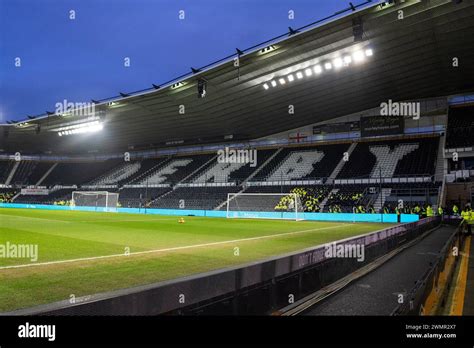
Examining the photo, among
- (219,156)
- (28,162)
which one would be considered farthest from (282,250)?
(28,162)

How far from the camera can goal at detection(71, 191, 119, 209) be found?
45781 millimetres

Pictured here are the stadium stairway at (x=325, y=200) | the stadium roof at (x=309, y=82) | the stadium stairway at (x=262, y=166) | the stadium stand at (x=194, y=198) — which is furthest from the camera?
the stadium stairway at (x=262, y=166)

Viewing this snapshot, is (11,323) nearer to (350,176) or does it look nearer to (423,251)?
(423,251)

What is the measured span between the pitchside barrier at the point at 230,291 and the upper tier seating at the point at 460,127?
3266 cm

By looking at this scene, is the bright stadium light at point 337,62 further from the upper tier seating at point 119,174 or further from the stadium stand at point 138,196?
the upper tier seating at point 119,174

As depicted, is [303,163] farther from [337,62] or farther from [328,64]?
[337,62]

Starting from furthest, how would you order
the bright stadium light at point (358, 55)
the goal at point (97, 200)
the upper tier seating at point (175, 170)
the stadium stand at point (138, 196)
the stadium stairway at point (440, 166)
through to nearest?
the upper tier seating at point (175, 170)
the stadium stand at point (138, 196)
the goal at point (97, 200)
the stadium stairway at point (440, 166)
the bright stadium light at point (358, 55)

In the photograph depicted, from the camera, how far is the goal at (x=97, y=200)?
45.8 metres

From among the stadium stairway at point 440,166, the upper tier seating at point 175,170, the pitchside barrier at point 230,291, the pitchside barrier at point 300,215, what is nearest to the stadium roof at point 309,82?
the upper tier seating at point 175,170

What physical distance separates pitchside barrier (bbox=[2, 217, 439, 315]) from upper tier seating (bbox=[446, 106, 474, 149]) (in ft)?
107

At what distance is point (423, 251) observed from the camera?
12883 millimetres

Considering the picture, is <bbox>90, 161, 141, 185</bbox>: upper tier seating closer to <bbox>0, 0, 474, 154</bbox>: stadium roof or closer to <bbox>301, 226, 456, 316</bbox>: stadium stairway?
<bbox>0, 0, 474, 154</bbox>: stadium roof

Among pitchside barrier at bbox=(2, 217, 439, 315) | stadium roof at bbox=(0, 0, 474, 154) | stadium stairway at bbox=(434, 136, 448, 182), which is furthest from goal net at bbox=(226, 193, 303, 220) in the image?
pitchside barrier at bbox=(2, 217, 439, 315)

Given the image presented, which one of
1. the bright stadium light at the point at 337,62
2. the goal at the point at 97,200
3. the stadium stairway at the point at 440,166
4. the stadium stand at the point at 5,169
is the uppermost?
the bright stadium light at the point at 337,62
